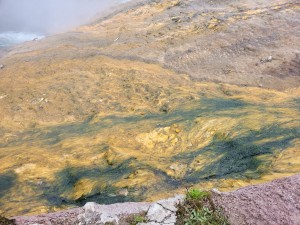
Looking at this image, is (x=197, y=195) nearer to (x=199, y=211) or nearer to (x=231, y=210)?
(x=199, y=211)

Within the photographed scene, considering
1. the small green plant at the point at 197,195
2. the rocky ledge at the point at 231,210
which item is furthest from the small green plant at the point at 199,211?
the rocky ledge at the point at 231,210

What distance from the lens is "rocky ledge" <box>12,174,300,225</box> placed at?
18.4 ft

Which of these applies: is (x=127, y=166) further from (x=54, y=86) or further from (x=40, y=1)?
(x=40, y=1)

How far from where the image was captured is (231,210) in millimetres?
5773

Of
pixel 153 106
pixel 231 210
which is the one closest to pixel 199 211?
pixel 231 210

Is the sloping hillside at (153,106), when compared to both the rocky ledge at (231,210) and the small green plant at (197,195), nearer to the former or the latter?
the rocky ledge at (231,210)

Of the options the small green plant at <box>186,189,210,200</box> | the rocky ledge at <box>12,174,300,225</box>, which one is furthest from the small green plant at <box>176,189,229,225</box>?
the rocky ledge at <box>12,174,300,225</box>

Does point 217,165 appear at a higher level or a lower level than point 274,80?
higher

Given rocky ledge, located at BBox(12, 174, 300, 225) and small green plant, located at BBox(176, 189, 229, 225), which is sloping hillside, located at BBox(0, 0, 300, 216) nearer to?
rocky ledge, located at BBox(12, 174, 300, 225)

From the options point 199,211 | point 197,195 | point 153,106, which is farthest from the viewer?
point 153,106

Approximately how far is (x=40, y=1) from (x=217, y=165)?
44.6 metres

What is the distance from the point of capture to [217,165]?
11.2 meters

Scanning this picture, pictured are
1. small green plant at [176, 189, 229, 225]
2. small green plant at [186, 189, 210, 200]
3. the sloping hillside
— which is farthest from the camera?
the sloping hillside

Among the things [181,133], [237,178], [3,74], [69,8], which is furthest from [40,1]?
[237,178]
